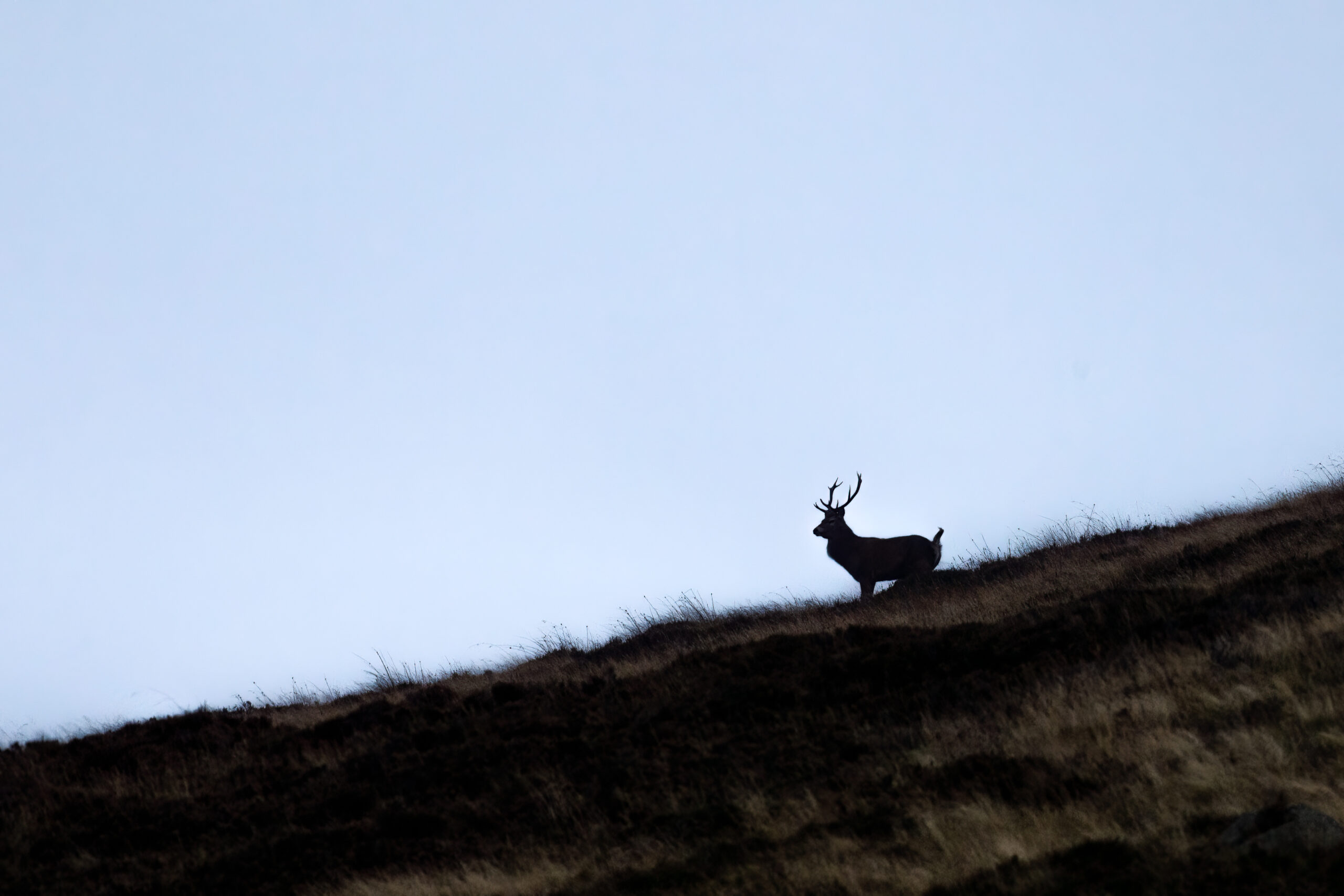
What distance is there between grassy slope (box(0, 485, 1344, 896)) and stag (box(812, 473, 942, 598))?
5.20 metres

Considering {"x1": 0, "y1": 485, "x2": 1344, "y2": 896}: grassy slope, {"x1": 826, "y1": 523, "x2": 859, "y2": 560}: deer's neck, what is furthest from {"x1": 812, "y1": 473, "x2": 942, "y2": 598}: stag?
{"x1": 0, "y1": 485, "x2": 1344, "y2": 896}: grassy slope

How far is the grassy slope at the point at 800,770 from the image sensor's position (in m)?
7.04

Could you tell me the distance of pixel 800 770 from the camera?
8859 mm

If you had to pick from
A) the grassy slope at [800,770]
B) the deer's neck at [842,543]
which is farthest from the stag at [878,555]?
the grassy slope at [800,770]

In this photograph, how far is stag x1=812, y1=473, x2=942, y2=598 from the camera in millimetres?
19594

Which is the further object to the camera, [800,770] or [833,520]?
[833,520]

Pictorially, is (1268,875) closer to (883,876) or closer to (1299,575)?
(883,876)

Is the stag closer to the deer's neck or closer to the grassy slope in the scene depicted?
the deer's neck

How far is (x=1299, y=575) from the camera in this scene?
1205 centimetres

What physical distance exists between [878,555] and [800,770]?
11.3m

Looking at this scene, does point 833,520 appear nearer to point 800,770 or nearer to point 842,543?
point 842,543

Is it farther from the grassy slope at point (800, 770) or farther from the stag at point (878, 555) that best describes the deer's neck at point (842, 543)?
the grassy slope at point (800, 770)

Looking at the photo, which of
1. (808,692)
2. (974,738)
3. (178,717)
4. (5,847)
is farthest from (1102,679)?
(178,717)

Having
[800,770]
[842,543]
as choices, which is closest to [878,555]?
[842,543]
